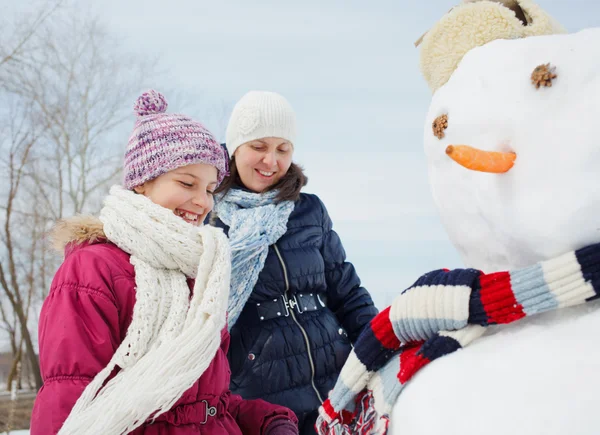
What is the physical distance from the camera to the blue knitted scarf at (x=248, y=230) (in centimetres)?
204

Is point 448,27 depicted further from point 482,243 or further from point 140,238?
point 140,238

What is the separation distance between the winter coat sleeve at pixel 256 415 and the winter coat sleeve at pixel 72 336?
450 mm

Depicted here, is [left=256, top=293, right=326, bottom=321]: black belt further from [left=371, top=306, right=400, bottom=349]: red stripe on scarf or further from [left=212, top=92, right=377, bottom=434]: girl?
[left=371, top=306, right=400, bottom=349]: red stripe on scarf

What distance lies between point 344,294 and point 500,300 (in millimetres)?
1287

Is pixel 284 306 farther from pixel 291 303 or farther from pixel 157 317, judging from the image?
pixel 157 317

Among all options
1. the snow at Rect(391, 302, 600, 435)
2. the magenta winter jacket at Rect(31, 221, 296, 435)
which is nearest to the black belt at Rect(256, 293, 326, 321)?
the magenta winter jacket at Rect(31, 221, 296, 435)

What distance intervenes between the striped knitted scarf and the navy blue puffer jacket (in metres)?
0.70

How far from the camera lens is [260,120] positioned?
2.23m

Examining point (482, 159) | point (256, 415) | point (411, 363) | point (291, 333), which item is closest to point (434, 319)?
point (411, 363)

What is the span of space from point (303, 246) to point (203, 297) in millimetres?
843

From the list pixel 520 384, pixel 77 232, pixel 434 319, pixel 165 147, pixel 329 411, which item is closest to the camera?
pixel 520 384

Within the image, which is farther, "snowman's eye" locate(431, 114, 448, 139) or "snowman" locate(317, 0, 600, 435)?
"snowman's eye" locate(431, 114, 448, 139)

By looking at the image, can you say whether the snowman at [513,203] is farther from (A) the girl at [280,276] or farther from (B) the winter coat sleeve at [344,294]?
(B) the winter coat sleeve at [344,294]

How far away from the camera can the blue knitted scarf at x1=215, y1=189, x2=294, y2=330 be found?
6.68ft
